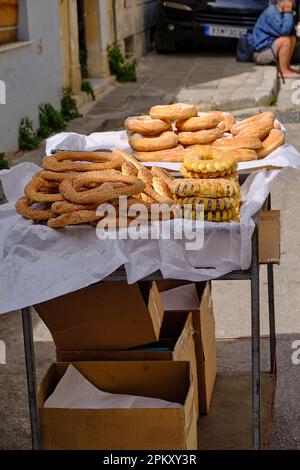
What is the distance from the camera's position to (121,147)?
4.76 m

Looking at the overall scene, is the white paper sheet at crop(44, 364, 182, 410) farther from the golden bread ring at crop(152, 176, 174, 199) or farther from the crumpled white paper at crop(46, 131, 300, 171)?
the crumpled white paper at crop(46, 131, 300, 171)

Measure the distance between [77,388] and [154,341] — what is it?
366 mm

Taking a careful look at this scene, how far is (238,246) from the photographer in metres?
3.35

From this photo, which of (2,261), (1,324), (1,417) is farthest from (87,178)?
(1,324)

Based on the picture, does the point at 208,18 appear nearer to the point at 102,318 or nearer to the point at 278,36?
the point at 278,36

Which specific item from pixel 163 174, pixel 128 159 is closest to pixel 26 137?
pixel 128 159

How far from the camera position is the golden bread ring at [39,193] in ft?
11.8

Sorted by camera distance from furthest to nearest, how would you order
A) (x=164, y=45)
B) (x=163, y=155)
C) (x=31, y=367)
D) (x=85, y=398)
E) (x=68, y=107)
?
(x=164, y=45)
(x=68, y=107)
(x=163, y=155)
(x=85, y=398)
(x=31, y=367)

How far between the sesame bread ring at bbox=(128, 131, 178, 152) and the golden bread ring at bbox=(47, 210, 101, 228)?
1031 millimetres

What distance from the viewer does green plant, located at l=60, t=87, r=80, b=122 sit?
11.6 metres

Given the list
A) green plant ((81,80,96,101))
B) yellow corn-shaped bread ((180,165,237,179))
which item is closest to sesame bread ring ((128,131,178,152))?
yellow corn-shaped bread ((180,165,237,179))

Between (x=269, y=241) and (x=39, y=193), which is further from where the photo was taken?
(x=39, y=193)

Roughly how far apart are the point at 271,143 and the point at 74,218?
1374 millimetres

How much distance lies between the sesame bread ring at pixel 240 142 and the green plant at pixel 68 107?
23.6ft
